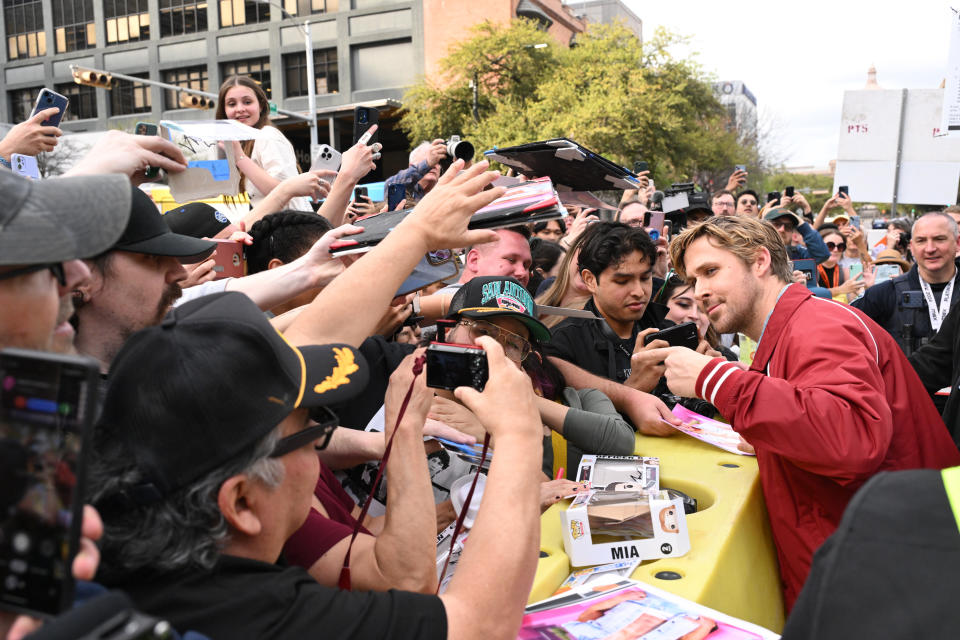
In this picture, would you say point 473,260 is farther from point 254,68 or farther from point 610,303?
point 254,68

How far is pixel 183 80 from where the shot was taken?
149 feet

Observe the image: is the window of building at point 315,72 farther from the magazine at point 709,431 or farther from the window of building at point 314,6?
the magazine at point 709,431

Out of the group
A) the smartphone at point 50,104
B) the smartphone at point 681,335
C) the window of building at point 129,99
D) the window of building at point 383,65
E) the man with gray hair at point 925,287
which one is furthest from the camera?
the window of building at point 129,99

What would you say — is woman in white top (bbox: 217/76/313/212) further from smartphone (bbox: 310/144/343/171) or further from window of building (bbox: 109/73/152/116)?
window of building (bbox: 109/73/152/116)

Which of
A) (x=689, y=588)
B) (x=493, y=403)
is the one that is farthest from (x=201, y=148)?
(x=689, y=588)

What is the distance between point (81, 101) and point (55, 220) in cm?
5419

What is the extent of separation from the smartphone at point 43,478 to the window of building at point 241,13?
4787cm

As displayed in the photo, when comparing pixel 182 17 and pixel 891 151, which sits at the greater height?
pixel 182 17

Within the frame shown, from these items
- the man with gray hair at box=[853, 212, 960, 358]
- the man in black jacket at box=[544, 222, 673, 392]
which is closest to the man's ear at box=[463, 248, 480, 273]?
the man in black jacket at box=[544, 222, 673, 392]

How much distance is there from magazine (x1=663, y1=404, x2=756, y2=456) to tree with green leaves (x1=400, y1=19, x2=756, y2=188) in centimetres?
2404

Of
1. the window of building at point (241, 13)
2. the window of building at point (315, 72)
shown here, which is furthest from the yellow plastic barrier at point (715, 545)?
the window of building at point (241, 13)

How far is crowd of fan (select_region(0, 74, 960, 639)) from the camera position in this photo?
1.17m

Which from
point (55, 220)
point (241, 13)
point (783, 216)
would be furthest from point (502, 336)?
point (241, 13)

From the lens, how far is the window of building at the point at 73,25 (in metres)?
46.3
